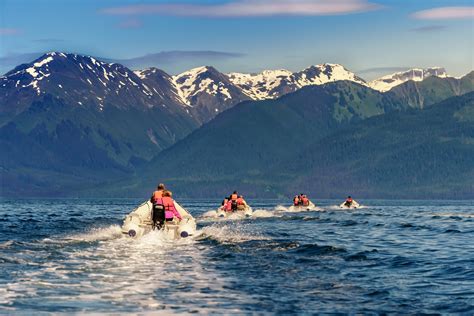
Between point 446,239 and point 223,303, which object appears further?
point 446,239

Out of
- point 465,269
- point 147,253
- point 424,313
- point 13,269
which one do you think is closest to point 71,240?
point 147,253

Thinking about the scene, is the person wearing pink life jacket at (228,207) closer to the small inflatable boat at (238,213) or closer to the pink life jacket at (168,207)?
the small inflatable boat at (238,213)

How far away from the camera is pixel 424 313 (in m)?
28.6

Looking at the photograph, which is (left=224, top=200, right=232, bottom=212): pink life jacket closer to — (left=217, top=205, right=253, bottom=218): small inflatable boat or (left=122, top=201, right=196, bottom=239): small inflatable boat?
(left=217, top=205, right=253, bottom=218): small inflatable boat

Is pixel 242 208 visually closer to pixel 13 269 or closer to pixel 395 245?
pixel 395 245

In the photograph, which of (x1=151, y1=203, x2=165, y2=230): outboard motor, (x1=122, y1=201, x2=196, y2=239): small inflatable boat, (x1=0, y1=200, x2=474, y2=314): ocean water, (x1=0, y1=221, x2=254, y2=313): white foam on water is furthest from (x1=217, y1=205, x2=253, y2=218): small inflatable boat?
(x1=0, y1=221, x2=254, y2=313): white foam on water

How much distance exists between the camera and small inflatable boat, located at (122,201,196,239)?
54.5 meters

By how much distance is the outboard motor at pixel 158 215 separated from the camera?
5472cm

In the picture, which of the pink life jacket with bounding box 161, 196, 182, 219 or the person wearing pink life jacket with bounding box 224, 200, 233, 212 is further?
the person wearing pink life jacket with bounding box 224, 200, 233, 212

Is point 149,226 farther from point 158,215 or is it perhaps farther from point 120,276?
point 120,276

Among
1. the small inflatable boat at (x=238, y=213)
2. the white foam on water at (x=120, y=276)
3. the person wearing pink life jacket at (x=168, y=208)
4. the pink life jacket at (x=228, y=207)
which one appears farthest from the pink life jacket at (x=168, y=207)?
the pink life jacket at (x=228, y=207)

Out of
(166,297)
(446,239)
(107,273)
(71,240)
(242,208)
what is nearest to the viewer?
(166,297)

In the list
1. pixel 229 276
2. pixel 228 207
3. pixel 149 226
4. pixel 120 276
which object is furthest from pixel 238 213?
pixel 120 276

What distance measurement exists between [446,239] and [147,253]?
26.0 meters
